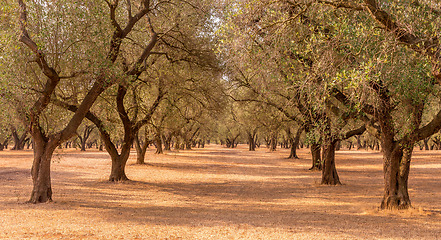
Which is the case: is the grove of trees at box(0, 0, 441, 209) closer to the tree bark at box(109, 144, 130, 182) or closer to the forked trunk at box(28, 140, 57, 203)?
the forked trunk at box(28, 140, 57, 203)

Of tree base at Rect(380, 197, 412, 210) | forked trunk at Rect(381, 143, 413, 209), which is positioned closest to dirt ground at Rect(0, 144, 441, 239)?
tree base at Rect(380, 197, 412, 210)

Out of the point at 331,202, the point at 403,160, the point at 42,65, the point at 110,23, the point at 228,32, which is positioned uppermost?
the point at 110,23

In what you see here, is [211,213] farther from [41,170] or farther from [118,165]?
[118,165]

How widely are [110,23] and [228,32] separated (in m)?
5.73

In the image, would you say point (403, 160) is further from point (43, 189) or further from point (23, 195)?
point (23, 195)

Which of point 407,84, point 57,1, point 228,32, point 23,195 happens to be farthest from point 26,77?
point 407,84

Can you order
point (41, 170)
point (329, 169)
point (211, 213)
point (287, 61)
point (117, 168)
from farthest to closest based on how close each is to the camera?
point (329, 169) → point (117, 168) → point (41, 170) → point (211, 213) → point (287, 61)

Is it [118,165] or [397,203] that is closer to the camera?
[397,203]

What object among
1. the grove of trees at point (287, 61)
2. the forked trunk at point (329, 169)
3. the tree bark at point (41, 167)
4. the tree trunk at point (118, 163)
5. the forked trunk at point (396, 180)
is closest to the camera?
the grove of trees at point (287, 61)

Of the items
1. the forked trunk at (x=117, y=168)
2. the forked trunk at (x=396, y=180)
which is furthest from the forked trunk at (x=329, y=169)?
the forked trunk at (x=117, y=168)

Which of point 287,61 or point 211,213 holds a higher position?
point 287,61

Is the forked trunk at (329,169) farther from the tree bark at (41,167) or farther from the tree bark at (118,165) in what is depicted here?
the tree bark at (41,167)

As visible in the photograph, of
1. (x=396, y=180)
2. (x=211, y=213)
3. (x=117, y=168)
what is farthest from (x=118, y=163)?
(x=396, y=180)

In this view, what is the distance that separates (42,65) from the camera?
10719mm
